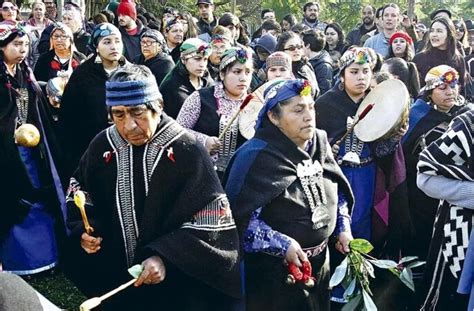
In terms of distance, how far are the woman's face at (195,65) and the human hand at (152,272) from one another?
3.46m

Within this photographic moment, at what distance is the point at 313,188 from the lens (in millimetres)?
4160

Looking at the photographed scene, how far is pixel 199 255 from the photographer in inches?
142

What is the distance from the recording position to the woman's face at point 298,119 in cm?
411

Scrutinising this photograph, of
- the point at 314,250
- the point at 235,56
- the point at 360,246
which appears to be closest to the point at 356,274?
the point at 360,246

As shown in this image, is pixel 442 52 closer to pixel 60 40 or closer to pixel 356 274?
pixel 60 40

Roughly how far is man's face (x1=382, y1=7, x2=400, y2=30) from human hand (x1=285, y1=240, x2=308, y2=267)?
6737 millimetres

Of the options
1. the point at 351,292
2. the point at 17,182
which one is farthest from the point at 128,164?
the point at 17,182

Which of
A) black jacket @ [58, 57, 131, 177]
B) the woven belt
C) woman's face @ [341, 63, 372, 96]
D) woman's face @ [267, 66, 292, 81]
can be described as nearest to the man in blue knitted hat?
the woven belt

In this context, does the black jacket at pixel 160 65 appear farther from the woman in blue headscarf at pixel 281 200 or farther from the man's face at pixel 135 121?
the man's face at pixel 135 121

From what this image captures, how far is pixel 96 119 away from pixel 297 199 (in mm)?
3170

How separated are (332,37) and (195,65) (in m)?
5.82

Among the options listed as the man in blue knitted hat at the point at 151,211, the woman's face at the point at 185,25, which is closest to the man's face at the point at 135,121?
the man in blue knitted hat at the point at 151,211

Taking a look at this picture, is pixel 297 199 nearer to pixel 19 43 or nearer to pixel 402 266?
pixel 402 266

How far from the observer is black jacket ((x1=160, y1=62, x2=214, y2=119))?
6652 millimetres
